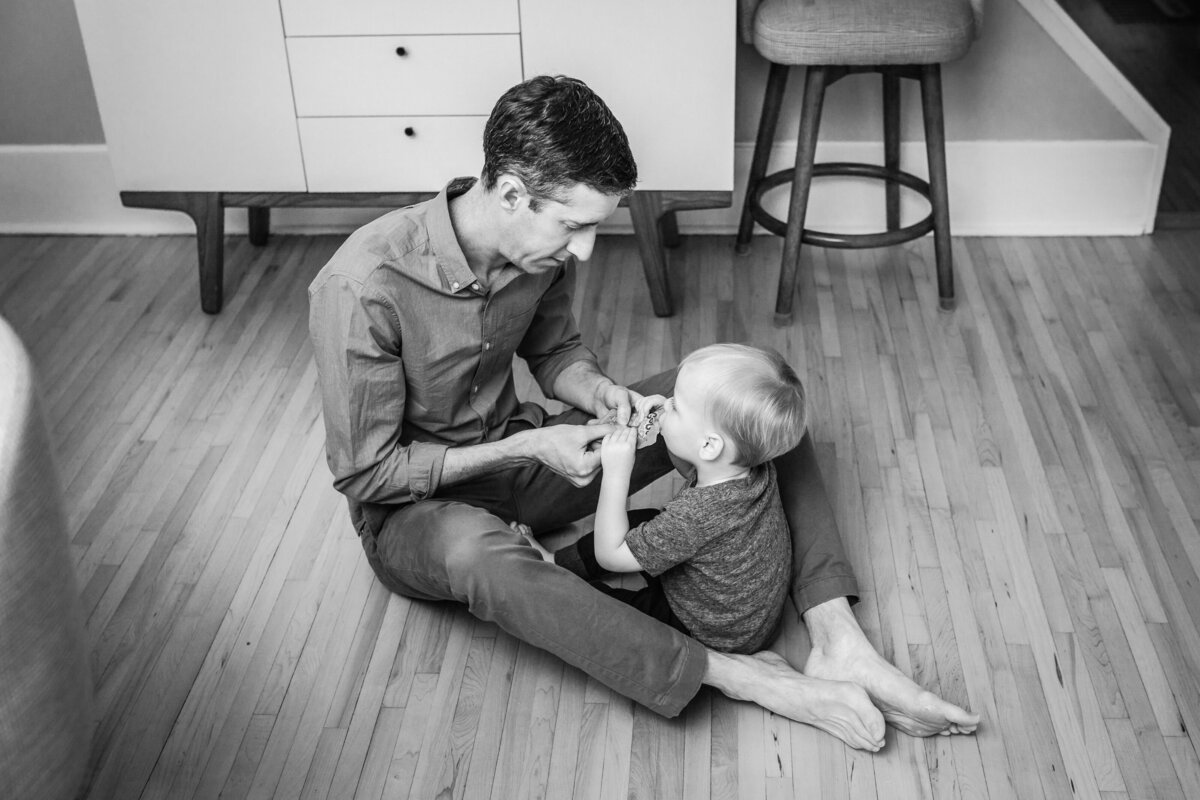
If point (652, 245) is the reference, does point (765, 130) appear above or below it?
above

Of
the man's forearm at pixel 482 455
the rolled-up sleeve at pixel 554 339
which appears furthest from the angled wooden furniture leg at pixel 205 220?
the man's forearm at pixel 482 455

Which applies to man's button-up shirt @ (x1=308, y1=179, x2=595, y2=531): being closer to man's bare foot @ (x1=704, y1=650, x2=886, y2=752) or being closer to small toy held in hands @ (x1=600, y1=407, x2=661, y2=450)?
small toy held in hands @ (x1=600, y1=407, x2=661, y2=450)

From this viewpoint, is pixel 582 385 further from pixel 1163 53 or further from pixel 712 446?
pixel 1163 53

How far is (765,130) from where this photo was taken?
2.83m

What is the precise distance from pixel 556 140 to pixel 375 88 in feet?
3.57

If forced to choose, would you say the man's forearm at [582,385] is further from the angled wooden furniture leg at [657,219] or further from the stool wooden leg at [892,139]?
the stool wooden leg at [892,139]

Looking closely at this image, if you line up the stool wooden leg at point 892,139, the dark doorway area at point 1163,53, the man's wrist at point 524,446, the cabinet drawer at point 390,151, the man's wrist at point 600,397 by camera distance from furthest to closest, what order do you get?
the dark doorway area at point 1163,53, the stool wooden leg at point 892,139, the cabinet drawer at point 390,151, the man's wrist at point 600,397, the man's wrist at point 524,446

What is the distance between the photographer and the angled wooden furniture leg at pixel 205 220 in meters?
2.70

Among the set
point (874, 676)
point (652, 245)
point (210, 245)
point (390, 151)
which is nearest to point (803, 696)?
point (874, 676)

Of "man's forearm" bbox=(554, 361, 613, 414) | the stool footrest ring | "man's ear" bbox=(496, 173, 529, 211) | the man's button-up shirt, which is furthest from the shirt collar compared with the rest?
the stool footrest ring

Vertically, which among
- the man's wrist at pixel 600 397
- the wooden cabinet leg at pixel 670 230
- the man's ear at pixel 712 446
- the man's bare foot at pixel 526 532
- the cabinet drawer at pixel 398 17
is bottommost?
the wooden cabinet leg at pixel 670 230

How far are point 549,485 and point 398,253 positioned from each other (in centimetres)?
49

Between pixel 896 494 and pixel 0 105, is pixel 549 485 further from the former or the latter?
pixel 0 105

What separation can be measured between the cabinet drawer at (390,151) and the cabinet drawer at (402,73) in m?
0.03
